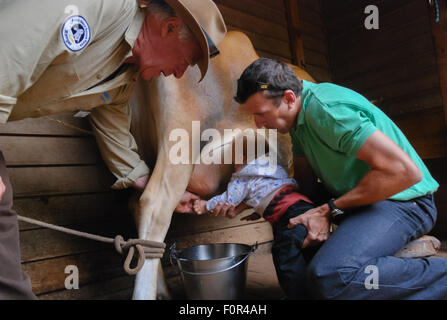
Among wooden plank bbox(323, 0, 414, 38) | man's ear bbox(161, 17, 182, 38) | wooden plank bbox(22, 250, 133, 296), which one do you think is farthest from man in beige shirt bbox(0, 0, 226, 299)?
wooden plank bbox(323, 0, 414, 38)

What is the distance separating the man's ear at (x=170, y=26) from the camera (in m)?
1.56

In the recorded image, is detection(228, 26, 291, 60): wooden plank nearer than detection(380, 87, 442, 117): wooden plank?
Yes

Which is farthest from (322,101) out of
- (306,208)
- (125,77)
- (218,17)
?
(125,77)

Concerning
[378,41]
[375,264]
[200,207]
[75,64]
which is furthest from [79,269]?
[378,41]

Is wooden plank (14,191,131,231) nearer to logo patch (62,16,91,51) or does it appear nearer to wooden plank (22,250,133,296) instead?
wooden plank (22,250,133,296)

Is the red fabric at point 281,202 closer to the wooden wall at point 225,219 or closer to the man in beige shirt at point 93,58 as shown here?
the man in beige shirt at point 93,58

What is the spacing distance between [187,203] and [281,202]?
55 centimetres

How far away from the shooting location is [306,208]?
1.72 meters

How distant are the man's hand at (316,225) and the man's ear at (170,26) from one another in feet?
3.13

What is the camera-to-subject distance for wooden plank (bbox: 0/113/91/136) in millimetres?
1944

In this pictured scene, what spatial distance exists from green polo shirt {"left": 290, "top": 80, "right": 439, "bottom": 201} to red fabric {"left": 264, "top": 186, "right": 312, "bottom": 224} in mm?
154

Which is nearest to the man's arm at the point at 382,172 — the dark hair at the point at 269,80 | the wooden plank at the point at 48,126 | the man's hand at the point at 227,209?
the dark hair at the point at 269,80

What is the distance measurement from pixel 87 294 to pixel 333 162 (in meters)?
1.43

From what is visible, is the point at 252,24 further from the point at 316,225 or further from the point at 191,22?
the point at 316,225
